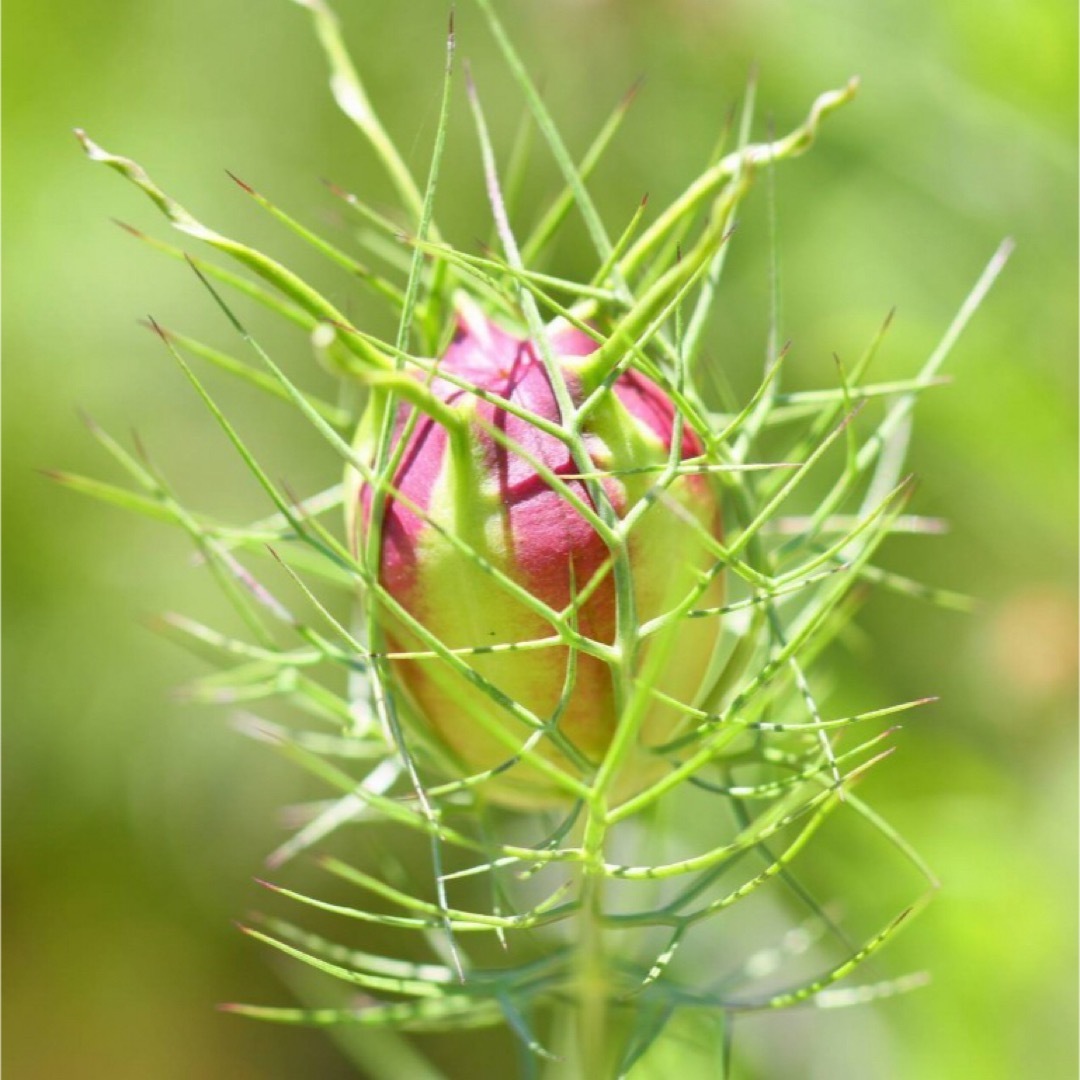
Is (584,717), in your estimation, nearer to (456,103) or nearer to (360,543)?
(360,543)

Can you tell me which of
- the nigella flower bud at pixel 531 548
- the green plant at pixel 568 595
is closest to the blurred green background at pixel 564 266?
the green plant at pixel 568 595

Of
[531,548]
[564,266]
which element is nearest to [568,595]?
[531,548]

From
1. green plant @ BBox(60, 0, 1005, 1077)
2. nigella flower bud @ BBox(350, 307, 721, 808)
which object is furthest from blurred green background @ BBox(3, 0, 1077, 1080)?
nigella flower bud @ BBox(350, 307, 721, 808)

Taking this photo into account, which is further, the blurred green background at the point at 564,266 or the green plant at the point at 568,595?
the blurred green background at the point at 564,266

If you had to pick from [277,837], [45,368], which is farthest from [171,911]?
[45,368]

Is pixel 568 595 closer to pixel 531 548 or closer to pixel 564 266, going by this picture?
pixel 531 548

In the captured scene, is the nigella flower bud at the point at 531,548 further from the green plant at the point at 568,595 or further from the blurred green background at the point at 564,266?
the blurred green background at the point at 564,266
